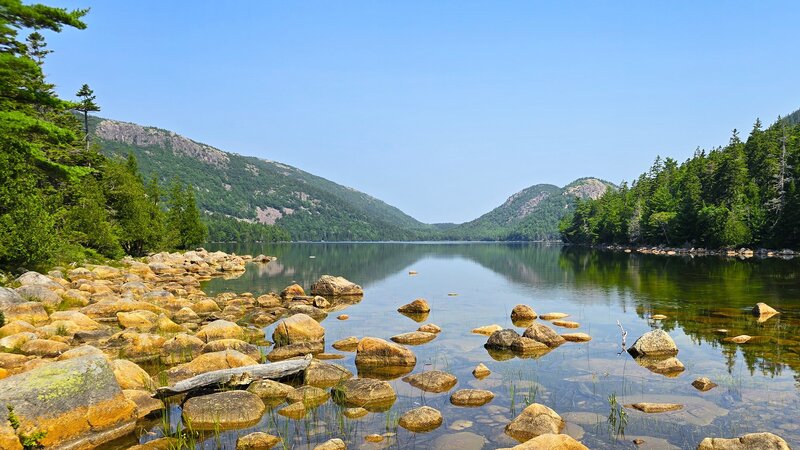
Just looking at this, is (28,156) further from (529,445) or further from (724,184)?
(724,184)

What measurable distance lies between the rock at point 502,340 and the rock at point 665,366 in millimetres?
4830

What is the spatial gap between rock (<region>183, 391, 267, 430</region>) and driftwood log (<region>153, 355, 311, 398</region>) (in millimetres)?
645

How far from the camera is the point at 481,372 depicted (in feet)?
55.0

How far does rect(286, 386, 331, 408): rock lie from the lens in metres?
13.4

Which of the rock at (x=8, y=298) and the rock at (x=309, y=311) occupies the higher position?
the rock at (x=8, y=298)

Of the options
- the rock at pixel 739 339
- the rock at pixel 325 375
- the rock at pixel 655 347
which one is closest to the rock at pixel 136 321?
the rock at pixel 325 375

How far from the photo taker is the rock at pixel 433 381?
50.0ft

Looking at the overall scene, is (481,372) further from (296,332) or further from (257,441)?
(296,332)

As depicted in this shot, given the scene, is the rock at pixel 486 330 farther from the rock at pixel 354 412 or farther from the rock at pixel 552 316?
the rock at pixel 354 412

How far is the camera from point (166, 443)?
35.8ft

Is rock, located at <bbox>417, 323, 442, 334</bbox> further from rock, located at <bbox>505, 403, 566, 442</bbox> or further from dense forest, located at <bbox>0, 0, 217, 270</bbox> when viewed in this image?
dense forest, located at <bbox>0, 0, 217, 270</bbox>

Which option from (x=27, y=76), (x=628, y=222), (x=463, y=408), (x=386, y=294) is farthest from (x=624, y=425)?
(x=628, y=222)

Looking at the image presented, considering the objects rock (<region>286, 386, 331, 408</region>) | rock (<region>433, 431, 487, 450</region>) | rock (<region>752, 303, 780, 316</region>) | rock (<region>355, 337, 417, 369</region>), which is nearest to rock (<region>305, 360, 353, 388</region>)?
rock (<region>286, 386, 331, 408</region>)

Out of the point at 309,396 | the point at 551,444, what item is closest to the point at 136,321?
the point at 309,396
